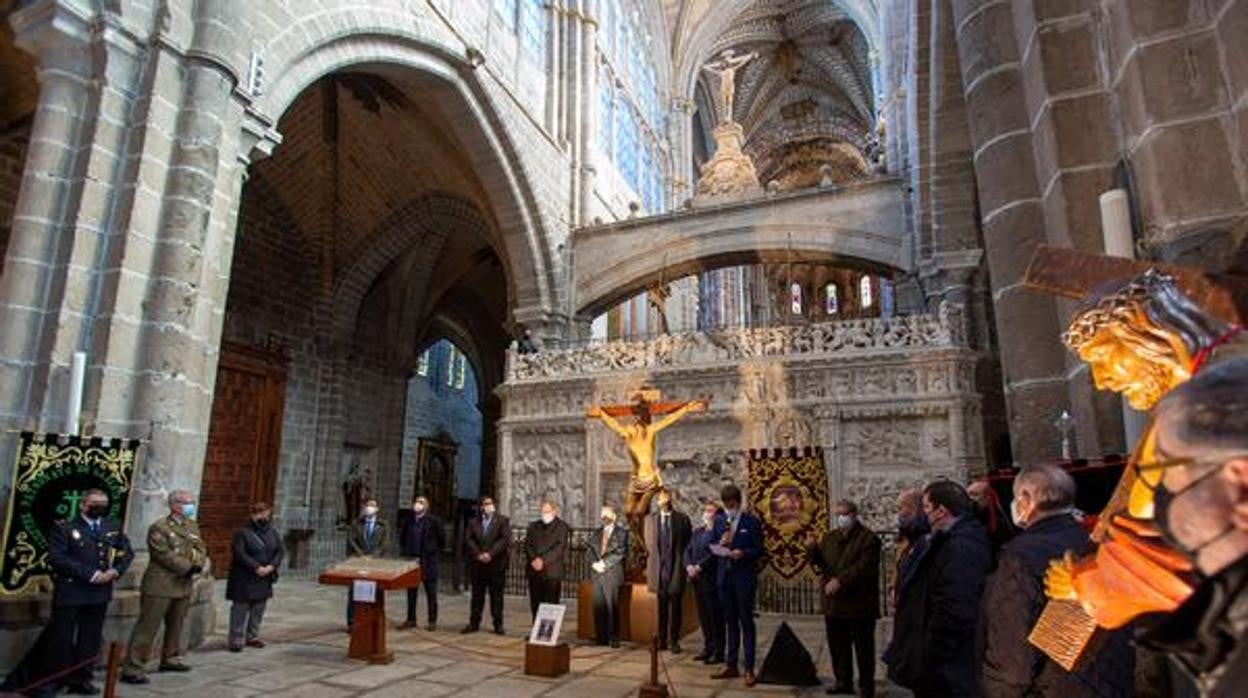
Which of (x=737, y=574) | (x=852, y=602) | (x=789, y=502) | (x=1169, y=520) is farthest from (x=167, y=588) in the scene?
(x=789, y=502)

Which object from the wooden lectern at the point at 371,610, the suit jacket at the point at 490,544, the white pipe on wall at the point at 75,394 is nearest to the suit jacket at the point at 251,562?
the wooden lectern at the point at 371,610

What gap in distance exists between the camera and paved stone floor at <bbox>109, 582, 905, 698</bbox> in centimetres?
486

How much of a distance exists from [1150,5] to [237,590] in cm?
708

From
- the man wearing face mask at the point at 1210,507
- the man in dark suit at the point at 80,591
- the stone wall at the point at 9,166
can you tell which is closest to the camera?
the man wearing face mask at the point at 1210,507

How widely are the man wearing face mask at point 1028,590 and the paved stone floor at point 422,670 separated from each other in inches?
115

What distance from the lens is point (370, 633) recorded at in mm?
5781

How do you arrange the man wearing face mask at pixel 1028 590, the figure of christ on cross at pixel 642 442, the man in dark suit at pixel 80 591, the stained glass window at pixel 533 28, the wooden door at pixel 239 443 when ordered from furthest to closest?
the stained glass window at pixel 533 28 → the wooden door at pixel 239 443 → the figure of christ on cross at pixel 642 442 → the man in dark suit at pixel 80 591 → the man wearing face mask at pixel 1028 590

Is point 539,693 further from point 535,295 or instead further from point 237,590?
point 535,295

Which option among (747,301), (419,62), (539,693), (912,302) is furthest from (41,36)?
(747,301)

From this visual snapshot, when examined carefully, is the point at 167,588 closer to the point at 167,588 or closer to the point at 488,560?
the point at 167,588

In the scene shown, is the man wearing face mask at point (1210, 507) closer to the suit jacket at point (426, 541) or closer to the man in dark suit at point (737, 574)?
the man in dark suit at point (737, 574)

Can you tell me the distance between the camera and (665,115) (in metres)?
24.6

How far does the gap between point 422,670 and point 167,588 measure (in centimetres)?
192

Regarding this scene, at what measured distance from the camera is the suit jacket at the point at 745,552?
5762mm
